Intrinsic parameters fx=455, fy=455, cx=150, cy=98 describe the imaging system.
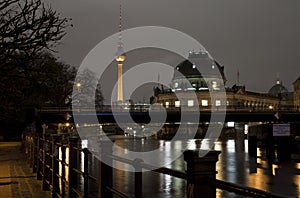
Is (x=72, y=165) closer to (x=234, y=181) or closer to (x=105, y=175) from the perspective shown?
(x=105, y=175)

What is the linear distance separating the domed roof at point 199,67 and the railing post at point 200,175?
17361cm

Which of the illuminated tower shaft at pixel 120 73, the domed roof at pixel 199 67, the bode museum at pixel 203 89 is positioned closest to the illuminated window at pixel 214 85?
the bode museum at pixel 203 89

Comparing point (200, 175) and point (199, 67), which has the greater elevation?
point (199, 67)

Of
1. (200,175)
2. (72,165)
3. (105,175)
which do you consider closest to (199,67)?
(72,165)

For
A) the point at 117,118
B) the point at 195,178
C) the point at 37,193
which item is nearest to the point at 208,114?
the point at 117,118

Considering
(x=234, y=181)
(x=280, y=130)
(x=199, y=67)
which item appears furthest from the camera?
(x=199, y=67)

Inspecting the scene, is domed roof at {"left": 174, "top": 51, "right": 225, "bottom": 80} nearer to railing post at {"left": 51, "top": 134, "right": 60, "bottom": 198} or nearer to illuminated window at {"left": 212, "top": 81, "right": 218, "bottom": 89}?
illuminated window at {"left": 212, "top": 81, "right": 218, "bottom": 89}

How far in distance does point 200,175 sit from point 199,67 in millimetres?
183347

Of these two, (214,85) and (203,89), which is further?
(214,85)

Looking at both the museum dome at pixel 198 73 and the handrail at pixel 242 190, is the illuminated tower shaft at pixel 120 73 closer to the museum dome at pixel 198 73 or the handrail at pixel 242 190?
the museum dome at pixel 198 73

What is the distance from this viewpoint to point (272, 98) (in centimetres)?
19262

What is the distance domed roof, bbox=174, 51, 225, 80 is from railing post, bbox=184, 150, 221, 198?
17361 cm

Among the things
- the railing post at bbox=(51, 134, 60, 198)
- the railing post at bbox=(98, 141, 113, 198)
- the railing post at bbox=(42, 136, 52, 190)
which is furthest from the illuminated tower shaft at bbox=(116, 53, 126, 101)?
the railing post at bbox=(98, 141, 113, 198)

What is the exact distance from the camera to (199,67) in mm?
186125
